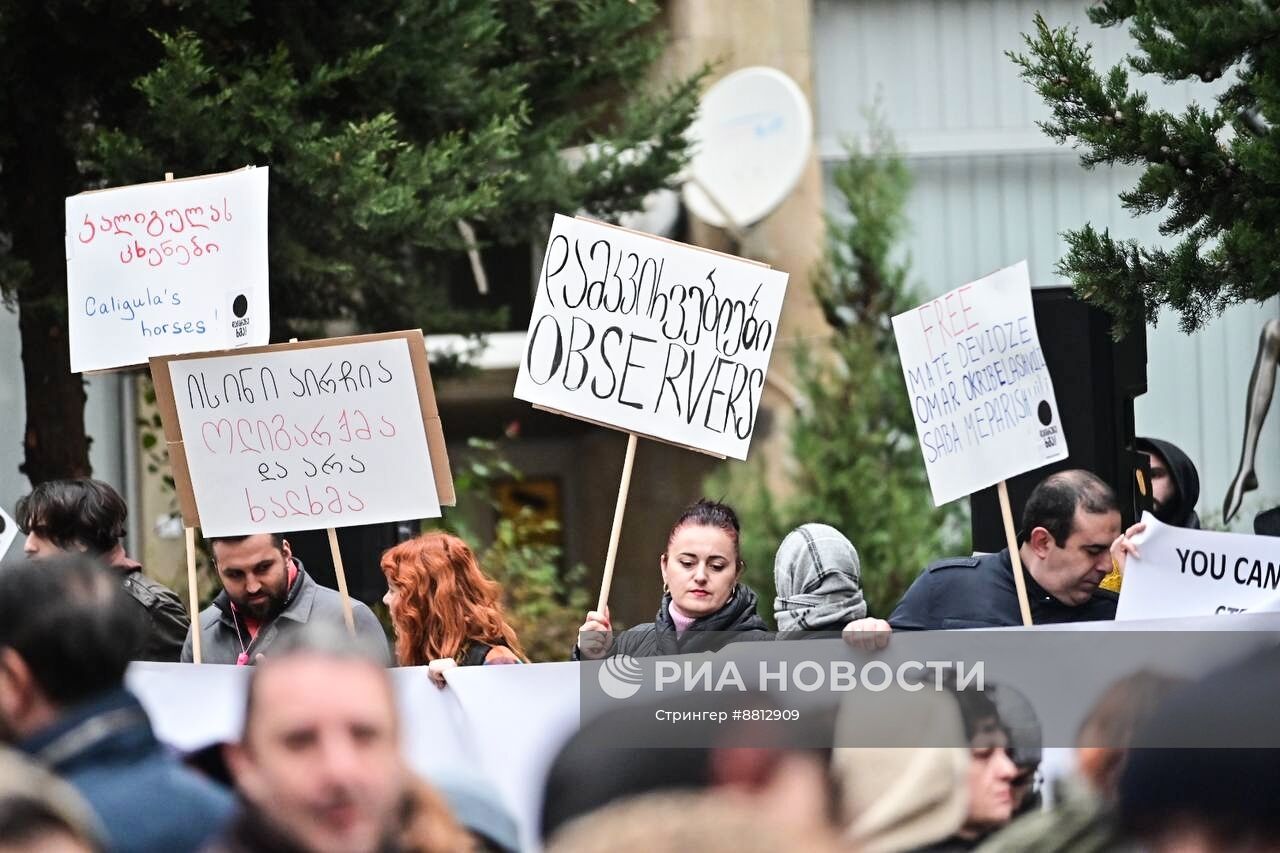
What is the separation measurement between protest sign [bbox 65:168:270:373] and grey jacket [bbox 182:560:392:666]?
2.44ft

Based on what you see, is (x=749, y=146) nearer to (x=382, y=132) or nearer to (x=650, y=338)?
(x=382, y=132)

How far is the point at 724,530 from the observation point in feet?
15.3

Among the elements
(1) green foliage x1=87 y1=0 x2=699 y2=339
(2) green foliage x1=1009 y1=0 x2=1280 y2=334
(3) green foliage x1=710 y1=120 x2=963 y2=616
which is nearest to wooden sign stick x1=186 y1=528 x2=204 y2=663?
(2) green foliage x1=1009 y1=0 x2=1280 y2=334

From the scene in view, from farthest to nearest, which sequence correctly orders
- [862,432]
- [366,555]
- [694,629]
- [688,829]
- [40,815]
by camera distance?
1. [862,432]
2. [366,555]
3. [694,629]
4. [688,829]
5. [40,815]

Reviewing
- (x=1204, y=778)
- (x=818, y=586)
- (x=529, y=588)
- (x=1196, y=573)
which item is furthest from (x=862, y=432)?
(x=1204, y=778)

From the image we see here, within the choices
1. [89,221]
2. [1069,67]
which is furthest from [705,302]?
[89,221]

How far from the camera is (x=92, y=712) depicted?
235cm

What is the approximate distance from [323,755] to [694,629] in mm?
2313

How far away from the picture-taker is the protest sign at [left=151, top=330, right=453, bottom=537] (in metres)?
4.91

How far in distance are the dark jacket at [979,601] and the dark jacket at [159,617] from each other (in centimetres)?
208

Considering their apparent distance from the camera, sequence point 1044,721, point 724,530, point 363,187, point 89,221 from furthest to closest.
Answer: point 363,187 → point 89,221 → point 724,530 → point 1044,721

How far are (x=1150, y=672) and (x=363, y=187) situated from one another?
201 inches

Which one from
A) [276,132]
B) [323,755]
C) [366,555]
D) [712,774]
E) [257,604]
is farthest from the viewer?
[276,132]

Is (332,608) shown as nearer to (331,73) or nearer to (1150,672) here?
(1150,672)
